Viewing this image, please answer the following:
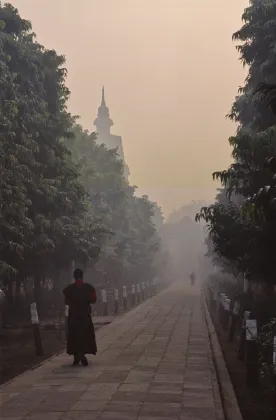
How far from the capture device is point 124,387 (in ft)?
26.0

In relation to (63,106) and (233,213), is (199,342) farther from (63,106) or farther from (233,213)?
(63,106)

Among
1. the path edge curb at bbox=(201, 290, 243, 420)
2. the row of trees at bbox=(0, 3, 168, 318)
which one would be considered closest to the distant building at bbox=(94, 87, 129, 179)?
the row of trees at bbox=(0, 3, 168, 318)

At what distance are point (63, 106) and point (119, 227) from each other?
21120 mm

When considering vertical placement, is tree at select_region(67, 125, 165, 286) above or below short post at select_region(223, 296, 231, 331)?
above

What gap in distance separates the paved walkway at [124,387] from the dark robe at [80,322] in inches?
14.2

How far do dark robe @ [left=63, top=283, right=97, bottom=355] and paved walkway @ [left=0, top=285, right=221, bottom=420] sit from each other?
1.18 ft

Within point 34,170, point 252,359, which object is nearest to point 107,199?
point 34,170

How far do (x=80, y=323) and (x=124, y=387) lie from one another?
2404mm

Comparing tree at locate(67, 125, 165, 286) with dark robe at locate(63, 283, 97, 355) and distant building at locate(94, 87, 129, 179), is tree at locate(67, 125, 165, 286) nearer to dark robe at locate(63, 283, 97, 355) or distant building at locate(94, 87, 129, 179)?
dark robe at locate(63, 283, 97, 355)

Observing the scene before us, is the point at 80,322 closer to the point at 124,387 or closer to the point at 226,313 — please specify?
the point at 124,387

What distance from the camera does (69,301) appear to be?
33.9 ft

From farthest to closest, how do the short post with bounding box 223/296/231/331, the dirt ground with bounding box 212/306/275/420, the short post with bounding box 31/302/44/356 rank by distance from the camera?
the short post with bounding box 223/296/231/331 < the short post with bounding box 31/302/44/356 < the dirt ground with bounding box 212/306/275/420

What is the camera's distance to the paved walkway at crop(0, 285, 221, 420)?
6.50 meters

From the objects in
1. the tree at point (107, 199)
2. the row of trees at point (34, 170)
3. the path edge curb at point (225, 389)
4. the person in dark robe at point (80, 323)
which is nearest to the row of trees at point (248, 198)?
the path edge curb at point (225, 389)
